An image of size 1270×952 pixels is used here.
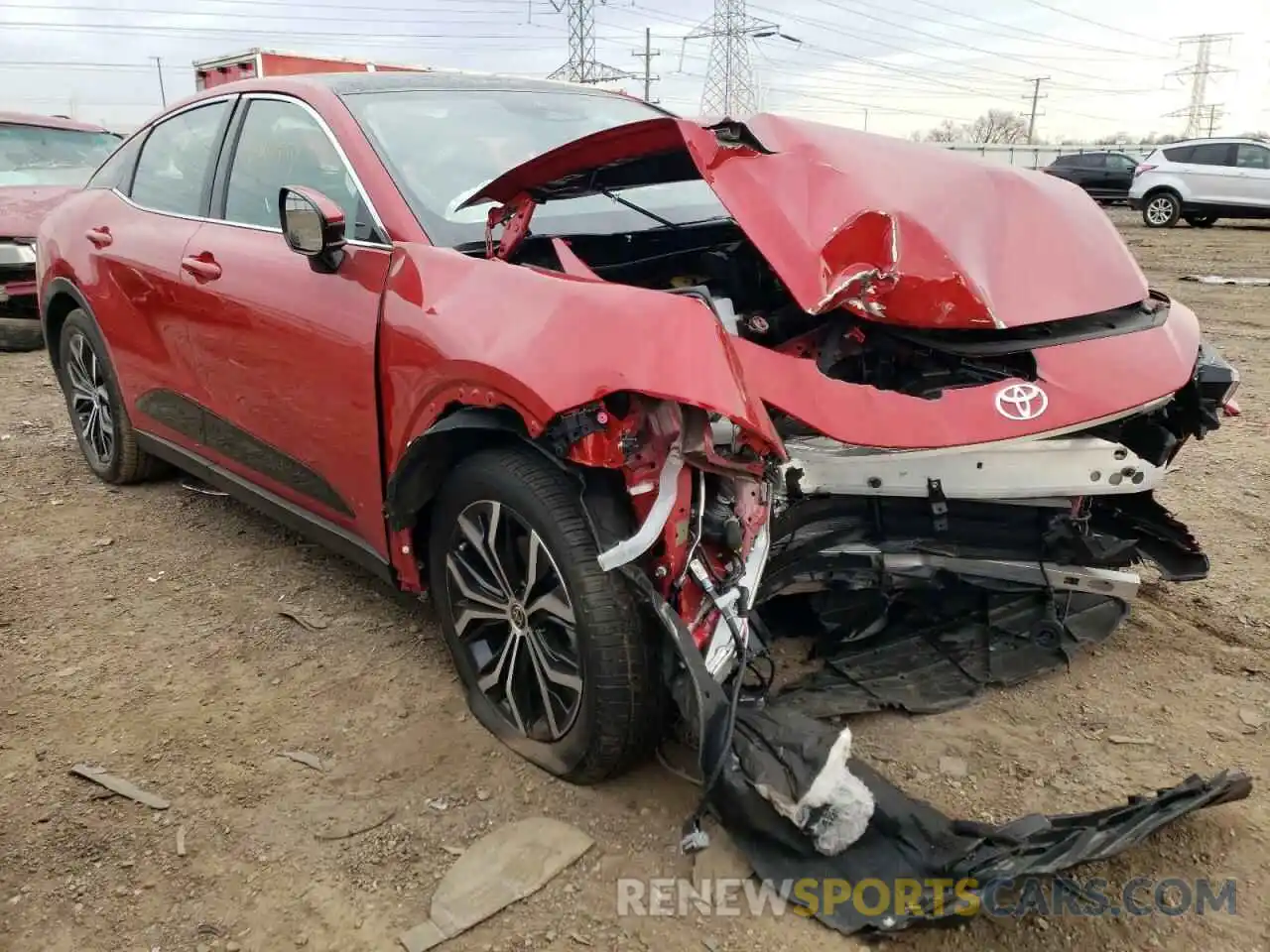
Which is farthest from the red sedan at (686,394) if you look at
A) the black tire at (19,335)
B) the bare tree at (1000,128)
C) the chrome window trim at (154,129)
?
the bare tree at (1000,128)

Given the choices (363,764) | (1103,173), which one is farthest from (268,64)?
(1103,173)

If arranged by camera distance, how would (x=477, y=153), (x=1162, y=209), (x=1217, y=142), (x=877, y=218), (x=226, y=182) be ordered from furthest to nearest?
(x=1162, y=209) → (x=1217, y=142) → (x=226, y=182) → (x=477, y=153) → (x=877, y=218)

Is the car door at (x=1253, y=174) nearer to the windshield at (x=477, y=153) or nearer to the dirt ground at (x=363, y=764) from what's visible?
the dirt ground at (x=363, y=764)

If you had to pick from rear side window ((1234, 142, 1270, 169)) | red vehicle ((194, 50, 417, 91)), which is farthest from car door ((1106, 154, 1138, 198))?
red vehicle ((194, 50, 417, 91))

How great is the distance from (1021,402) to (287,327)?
2083 mm

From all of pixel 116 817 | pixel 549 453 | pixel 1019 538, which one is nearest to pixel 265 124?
pixel 549 453

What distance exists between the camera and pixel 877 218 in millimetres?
2412

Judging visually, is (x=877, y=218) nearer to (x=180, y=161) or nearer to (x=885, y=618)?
(x=885, y=618)

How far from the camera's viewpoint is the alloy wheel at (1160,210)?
56.7 ft

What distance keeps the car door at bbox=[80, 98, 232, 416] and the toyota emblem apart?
281cm

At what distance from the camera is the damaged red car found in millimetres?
2047

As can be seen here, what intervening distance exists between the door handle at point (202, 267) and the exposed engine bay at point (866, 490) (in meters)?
1.18

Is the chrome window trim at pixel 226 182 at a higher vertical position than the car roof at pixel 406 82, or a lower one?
lower

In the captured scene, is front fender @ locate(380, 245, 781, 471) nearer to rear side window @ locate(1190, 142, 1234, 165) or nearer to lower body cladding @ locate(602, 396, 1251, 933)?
lower body cladding @ locate(602, 396, 1251, 933)
